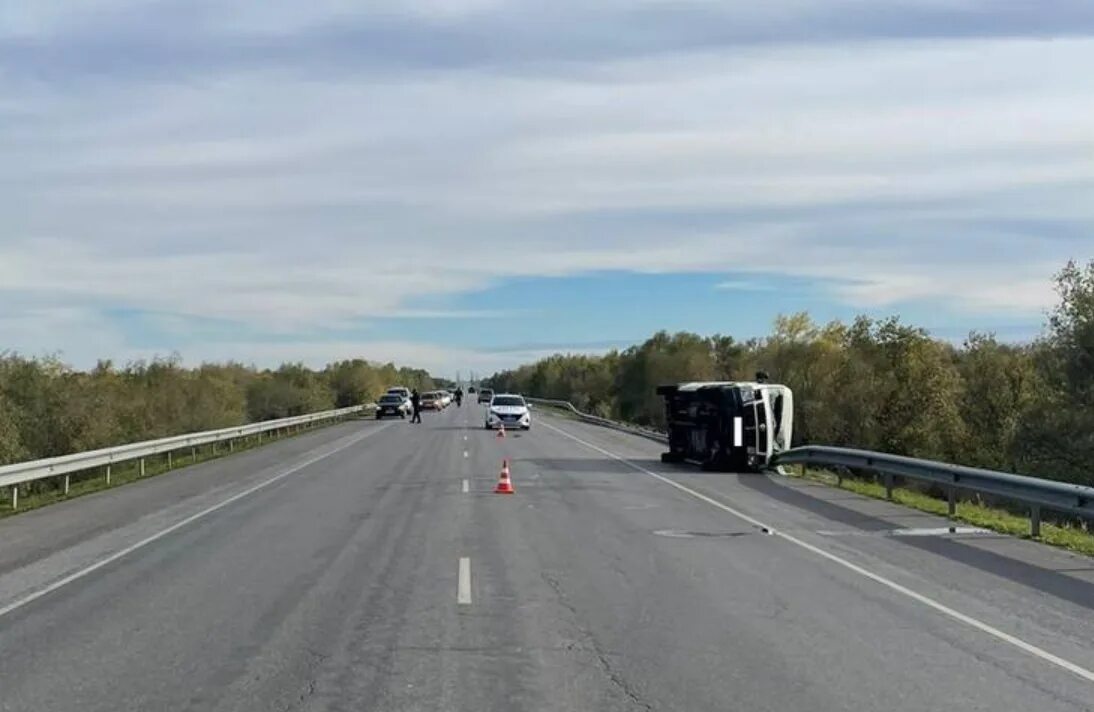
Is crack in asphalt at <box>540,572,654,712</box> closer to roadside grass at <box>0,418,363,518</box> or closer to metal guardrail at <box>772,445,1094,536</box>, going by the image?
metal guardrail at <box>772,445,1094,536</box>

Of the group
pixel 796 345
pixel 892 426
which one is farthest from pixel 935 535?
pixel 796 345

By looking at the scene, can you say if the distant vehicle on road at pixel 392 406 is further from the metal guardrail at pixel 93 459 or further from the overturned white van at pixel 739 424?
the overturned white van at pixel 739 424

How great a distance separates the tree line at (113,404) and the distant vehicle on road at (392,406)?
8.67 meters

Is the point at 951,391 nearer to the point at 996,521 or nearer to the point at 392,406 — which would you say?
the point at 996,521

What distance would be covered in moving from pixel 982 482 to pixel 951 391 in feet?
91.8

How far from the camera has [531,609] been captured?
10492 millimetres

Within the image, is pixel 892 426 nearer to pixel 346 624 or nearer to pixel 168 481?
pixel 168 481

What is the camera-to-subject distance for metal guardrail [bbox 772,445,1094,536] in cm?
1580

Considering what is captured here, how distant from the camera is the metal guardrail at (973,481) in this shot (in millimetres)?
15828

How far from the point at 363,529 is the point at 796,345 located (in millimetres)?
56224

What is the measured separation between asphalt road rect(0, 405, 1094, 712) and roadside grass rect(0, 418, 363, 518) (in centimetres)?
358

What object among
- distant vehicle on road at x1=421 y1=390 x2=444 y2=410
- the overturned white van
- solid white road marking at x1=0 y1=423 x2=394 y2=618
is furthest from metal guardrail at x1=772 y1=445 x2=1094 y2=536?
distant vehicle on road at x1=421 y1=390 x2=444 y2=410

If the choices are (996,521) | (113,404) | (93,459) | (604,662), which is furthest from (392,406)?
(604,662)

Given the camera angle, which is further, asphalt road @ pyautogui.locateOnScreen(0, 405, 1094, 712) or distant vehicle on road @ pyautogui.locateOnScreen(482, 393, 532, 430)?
distant vehicle on road @ pyautogui.locateOnScreen(482, 393, 532, 430)
